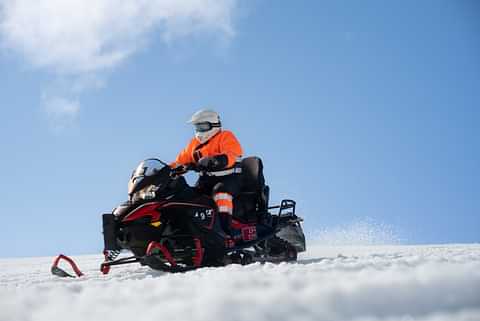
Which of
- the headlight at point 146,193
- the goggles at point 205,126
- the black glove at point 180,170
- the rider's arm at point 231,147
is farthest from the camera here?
the goggles at point 205,126

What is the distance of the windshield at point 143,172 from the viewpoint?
6.08m

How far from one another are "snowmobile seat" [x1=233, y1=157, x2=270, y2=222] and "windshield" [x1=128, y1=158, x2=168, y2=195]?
1.51 m

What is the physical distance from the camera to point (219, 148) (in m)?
7.00

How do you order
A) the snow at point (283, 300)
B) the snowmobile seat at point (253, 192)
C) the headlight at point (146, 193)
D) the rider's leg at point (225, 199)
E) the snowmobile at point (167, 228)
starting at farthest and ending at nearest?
the snowmobile seat at point (253, 192)
the rider's leg at point (225, 199)
the headlight at point (146, 193)
the snowmobile at point (167, 228)
the snow at point (283, 300)

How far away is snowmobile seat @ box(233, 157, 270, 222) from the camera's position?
7.41 meters

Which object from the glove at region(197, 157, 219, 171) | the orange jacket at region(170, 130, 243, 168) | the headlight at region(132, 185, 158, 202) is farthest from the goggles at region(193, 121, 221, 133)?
the headlight at region(132, 185, 158, 202)

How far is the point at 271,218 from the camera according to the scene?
7.77 m

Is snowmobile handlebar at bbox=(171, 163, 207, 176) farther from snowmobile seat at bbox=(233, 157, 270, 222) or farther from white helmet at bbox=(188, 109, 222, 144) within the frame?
snowmobile seat at bbox=(233, 157, 270, 222)

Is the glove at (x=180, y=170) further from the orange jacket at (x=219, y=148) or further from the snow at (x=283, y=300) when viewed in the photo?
the snow at (x=283, y=300)

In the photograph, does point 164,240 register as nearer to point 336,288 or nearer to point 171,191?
point 171,191

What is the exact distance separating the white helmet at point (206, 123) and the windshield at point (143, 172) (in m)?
1.02

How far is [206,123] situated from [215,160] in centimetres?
70

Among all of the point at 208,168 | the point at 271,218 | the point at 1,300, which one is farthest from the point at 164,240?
the point at 1,300

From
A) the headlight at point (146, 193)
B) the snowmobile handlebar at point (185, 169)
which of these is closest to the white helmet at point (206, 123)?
the snowmobile handlebar at point (185, 169)
